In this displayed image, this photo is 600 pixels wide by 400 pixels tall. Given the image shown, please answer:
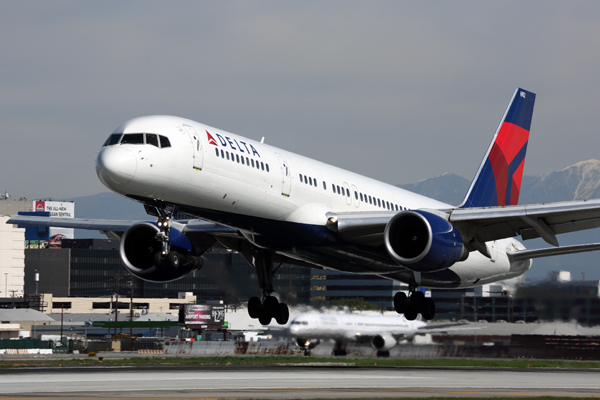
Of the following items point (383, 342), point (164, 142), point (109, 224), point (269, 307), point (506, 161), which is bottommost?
point (383, 342)

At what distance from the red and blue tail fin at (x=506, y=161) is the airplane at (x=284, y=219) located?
190 cm

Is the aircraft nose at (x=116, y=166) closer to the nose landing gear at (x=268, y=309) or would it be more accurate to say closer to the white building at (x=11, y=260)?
the nose landing gear at (x=268, y=309)

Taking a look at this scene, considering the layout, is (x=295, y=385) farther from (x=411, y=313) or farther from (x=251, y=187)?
(x=251, y=187)

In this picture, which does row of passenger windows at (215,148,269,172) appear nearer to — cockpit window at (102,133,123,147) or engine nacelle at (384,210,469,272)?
cockpit window at (102,133,123,147)

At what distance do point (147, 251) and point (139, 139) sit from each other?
31.8 feet

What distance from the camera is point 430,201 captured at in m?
41.5

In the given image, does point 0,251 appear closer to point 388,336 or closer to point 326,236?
point 388,336

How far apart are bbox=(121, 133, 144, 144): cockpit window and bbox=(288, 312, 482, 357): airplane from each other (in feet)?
90.5

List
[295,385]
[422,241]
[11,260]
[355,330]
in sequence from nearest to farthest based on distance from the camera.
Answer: [422,241] < [295,385] < [355,330] < [11,260]

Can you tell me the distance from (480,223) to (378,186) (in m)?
6.46

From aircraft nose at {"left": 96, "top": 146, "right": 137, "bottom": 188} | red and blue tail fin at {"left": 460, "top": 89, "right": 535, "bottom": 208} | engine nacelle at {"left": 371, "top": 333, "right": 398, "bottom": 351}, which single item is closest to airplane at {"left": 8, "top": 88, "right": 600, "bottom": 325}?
aircraft nose at {"left": 96, "top": 146, "right": 137, "bottom": 188}

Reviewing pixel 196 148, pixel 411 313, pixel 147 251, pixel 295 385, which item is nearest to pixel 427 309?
pixel 411 313

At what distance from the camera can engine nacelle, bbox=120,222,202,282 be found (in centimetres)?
3550

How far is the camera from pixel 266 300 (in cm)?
3912
